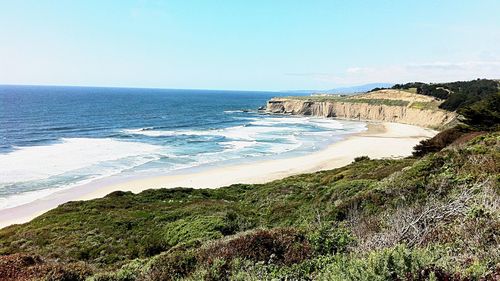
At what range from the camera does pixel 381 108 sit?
84.1 meters

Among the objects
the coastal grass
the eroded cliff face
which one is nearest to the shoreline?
the coastal grass

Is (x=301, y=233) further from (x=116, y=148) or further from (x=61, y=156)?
(x=116, y=148)

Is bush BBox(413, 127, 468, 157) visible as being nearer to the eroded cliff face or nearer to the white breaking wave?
the white breaking wave

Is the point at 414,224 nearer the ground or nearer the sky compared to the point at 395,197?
nearer the sky

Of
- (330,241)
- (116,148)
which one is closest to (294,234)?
(330,241)

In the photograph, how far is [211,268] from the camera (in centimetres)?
549

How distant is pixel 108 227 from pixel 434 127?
63.0m

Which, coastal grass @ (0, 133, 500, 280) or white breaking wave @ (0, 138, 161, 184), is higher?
coastal grass @ (0, 133, 500, 280)

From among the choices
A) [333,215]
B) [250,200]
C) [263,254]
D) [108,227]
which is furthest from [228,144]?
[263,254]

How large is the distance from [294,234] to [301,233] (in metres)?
0.17

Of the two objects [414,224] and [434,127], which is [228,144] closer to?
[434,127]

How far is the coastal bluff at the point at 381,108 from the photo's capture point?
6881cm

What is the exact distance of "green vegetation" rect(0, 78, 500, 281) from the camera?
4867mm

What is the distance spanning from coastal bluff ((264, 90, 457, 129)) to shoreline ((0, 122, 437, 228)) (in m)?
19.3
